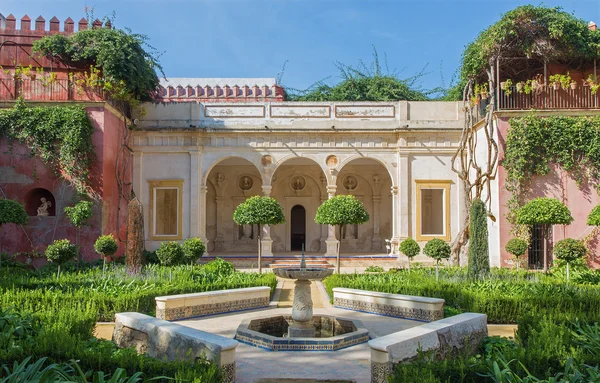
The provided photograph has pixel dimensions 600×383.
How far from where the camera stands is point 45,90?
1530 centimetres

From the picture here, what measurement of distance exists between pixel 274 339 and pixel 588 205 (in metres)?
12.1

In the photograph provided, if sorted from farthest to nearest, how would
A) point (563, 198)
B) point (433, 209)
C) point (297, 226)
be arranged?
point (297, 226), point (433, 209), point (563, 198)

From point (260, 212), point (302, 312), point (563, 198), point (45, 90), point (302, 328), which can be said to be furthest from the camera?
point (45, 90)

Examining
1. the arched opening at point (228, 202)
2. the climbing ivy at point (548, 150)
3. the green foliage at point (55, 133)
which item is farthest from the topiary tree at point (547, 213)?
the green foliage at point (55, 133)

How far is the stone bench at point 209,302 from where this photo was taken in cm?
852

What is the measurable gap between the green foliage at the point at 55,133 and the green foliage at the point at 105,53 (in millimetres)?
1594

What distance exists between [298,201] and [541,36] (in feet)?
37.6

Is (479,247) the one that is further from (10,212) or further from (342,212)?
(10,212)

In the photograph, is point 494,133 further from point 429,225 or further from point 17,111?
point 17,111

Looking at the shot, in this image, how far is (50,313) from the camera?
19.9ft

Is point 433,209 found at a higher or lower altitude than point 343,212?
higher

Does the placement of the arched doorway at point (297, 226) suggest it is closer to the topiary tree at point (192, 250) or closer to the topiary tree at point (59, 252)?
the topiary tree at point (192, 250)

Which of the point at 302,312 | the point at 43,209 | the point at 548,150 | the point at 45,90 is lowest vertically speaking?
the point at 302,312

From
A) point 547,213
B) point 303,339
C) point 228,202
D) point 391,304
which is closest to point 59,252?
point 303,339
